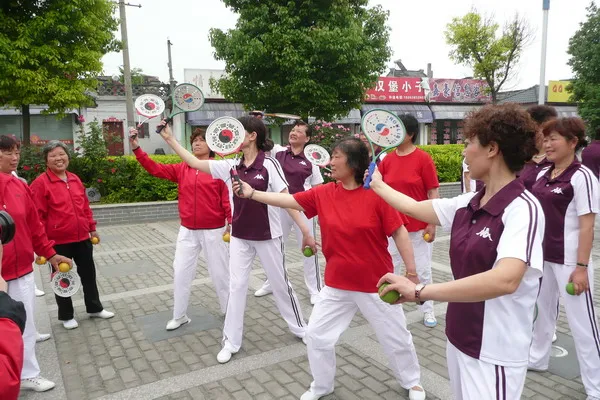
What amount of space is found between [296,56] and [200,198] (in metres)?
10.8

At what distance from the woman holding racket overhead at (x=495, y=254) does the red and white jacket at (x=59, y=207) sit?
13.2 ft

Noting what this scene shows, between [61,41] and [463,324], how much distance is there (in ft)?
45.4

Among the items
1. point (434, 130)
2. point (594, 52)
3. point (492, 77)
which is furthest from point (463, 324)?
point (434, 130)

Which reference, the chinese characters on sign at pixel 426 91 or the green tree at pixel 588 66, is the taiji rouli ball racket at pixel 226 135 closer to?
the green tree at pixel 588 66

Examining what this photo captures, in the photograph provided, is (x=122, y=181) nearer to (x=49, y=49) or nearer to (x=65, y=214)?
(x=49, y=49)

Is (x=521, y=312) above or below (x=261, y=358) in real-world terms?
above

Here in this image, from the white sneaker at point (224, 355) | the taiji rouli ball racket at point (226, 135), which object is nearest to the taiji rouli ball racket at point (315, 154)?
the taiji rouli ball racket at point (226, 135)

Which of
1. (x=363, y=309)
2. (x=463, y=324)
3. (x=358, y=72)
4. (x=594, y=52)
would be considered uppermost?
(x=594, y=52)

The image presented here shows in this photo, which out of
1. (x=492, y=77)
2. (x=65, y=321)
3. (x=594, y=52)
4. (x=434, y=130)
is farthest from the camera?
(x=434, y=130)

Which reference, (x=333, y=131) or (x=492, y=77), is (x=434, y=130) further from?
(x=333, y=131)

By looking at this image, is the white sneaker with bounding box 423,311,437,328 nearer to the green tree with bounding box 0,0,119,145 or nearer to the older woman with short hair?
the older woman with short hair

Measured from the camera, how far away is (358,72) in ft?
51.5

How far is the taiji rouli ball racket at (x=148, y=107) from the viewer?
4383mm

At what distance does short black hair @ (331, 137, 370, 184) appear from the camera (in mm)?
3197
